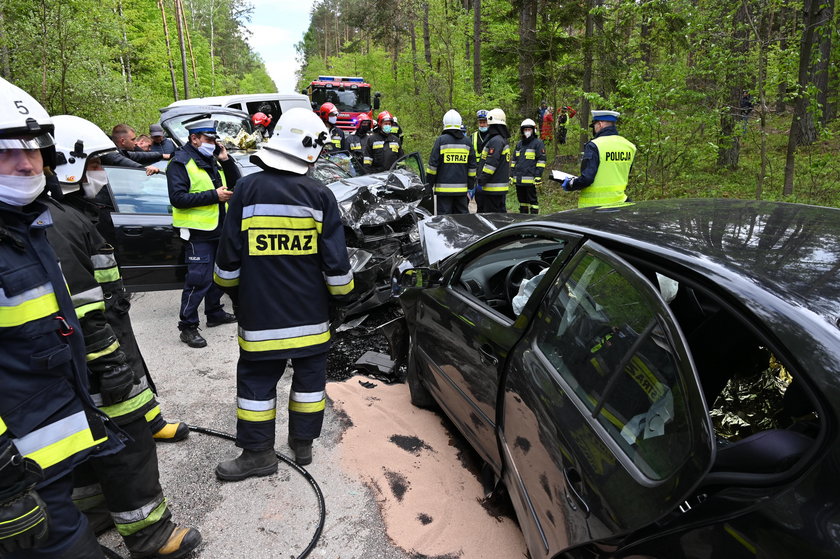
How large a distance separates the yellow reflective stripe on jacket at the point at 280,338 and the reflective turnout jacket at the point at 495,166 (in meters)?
5.35

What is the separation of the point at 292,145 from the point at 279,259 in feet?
1.98

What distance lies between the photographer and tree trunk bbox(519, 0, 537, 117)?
12.7m

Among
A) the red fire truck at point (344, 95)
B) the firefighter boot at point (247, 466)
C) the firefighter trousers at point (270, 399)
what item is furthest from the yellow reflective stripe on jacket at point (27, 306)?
the red fire truck at point (344, 95)

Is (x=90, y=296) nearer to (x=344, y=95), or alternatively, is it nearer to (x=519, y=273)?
(x=519, y=273)

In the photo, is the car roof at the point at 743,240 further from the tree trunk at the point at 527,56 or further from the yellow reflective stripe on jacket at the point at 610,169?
the tree trunk at the point at 527,56

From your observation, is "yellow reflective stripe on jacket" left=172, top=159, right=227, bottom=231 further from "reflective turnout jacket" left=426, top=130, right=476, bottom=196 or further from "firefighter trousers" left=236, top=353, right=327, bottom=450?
"reflective turnout jacket" left=426, top=130, right=476, bottom=196

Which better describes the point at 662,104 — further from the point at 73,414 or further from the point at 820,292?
the point at 73,414

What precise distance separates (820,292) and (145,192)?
18.2 ft

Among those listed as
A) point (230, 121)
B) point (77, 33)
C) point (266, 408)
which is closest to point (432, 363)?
point (266, 408)

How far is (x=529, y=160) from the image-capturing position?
8.14m

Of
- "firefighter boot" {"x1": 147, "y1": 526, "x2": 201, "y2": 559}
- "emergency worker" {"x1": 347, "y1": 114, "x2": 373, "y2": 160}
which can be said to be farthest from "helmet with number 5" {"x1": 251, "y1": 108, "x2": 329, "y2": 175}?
"emergency worker" {"x1": 347, "y1": 114, "x2": 373, "y2": 160}

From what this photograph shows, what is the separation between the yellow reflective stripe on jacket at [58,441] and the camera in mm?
1585

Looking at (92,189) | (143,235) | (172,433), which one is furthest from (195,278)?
(92,189)

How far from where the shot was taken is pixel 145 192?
17.1 feet
